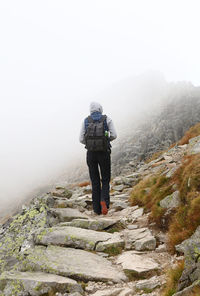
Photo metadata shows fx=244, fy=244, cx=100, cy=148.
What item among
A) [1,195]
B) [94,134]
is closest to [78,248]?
[94,134]

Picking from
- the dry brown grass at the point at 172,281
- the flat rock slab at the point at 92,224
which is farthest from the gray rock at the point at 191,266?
the flat rock slab at the point at 92,224

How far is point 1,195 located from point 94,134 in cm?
10033

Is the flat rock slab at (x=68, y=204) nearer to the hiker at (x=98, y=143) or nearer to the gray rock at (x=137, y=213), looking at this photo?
the hiker at (x=98, y=143)

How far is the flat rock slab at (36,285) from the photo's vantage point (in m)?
5.64

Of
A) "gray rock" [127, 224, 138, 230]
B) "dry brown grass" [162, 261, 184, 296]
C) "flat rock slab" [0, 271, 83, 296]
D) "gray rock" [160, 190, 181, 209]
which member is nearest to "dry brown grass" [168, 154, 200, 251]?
"gray rock" [160, 190, 181, 209]

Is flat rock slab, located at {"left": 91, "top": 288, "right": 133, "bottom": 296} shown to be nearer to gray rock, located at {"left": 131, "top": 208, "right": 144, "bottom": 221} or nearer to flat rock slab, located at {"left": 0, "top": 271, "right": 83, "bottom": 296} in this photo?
flat rock slab, located at {"left": 0, "top": 271, "right": 83, "bottom": 296}

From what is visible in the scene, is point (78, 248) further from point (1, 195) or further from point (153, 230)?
point (1, 195)

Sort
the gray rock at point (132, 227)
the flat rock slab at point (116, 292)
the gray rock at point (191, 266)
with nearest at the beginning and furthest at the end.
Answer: the gray rock at point (191, 266) → the flat rock slab at point (116, 292) → the gray rock at point (132, 227)

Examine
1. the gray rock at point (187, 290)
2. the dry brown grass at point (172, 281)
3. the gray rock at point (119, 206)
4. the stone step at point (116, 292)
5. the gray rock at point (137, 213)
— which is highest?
the gray rock at point (187, 290)

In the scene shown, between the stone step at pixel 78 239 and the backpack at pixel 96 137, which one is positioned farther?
the backpack at pixel 96 137

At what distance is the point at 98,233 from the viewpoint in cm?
859

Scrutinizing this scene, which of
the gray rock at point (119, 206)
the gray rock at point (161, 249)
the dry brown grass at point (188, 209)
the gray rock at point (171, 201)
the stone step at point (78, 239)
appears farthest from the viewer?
the gray rock at point (119, 206)

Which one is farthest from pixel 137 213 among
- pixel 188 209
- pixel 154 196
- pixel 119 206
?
pixel 188 209

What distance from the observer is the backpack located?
10125mm
